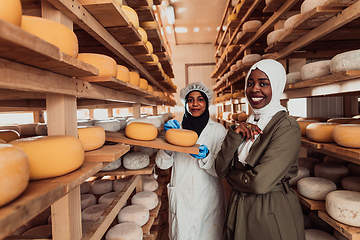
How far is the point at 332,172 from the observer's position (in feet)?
5.82

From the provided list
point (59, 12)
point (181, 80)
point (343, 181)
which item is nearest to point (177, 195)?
point (343, 181)

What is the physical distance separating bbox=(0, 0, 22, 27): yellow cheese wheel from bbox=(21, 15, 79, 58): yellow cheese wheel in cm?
13

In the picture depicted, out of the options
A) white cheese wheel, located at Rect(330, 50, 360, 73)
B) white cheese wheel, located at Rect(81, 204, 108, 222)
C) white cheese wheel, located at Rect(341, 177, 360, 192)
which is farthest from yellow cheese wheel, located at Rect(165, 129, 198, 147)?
white cheese wheel, located at Rect(341, 177, 360, 192)

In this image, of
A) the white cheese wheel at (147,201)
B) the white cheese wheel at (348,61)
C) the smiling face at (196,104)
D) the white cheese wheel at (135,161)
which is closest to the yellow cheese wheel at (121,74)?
the smiling face at (196,104)

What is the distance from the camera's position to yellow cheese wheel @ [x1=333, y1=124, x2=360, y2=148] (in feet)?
3.96

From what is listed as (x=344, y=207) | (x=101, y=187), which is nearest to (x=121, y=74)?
(x=101, y=187)

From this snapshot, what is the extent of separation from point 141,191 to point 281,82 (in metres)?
1.75

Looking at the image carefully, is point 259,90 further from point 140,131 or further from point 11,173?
point 11,173

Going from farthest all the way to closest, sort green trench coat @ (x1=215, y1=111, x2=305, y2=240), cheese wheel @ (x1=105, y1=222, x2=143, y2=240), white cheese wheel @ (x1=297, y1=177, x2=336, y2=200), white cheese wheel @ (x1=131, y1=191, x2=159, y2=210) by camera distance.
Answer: white cheese wheel @ (x1=131, y1=191, x2=159, y2=210)
white cheese wheel @ (x1=297, y1=177, x2=336, y2=200)
cheese wheel @ (x1=105, y1=222, x2=143, y2=240)
green trench coat @ (x1=215, y1=111, x2=305, y2=240)

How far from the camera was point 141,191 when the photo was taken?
220 cm

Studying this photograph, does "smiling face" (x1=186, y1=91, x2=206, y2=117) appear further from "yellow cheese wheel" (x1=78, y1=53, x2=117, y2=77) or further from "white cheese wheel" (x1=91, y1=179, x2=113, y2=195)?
"white cheese wheel" (x1=91, y1=179, x2=113, y2=195)

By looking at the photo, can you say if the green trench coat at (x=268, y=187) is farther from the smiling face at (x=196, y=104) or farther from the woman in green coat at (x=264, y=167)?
the smiling face at (x=196, y=104)

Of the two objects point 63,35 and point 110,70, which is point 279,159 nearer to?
point 110,70

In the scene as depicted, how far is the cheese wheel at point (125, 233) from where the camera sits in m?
1.40
